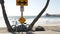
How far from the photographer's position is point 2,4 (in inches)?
637

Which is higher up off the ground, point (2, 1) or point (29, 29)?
point (2, 1)

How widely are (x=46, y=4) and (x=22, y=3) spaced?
17.0 ft

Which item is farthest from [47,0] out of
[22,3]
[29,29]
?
[22,3]

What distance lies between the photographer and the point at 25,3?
1349cm

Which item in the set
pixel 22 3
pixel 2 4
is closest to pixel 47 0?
pixel 2 4

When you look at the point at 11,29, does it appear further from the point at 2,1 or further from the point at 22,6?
the point at 22,6

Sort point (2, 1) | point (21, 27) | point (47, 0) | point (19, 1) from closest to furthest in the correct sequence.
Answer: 1. point (19, 1)
2. point (2, 1)
3. point (21, 27)
4. point (47, 0)

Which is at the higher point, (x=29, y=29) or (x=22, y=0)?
(x=22, y=0)

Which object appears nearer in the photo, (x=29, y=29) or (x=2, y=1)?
(x=2, y=1)

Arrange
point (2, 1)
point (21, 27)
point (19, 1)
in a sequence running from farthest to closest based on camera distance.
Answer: point (21, 27), point (2, 1), point (19, 1)

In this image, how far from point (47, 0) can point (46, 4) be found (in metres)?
0.34

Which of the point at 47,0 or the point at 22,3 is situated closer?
the point at 22,3

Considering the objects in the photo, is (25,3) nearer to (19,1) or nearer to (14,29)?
(19,1)

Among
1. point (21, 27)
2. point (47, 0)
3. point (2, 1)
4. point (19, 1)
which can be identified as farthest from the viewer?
point (47, 0)
